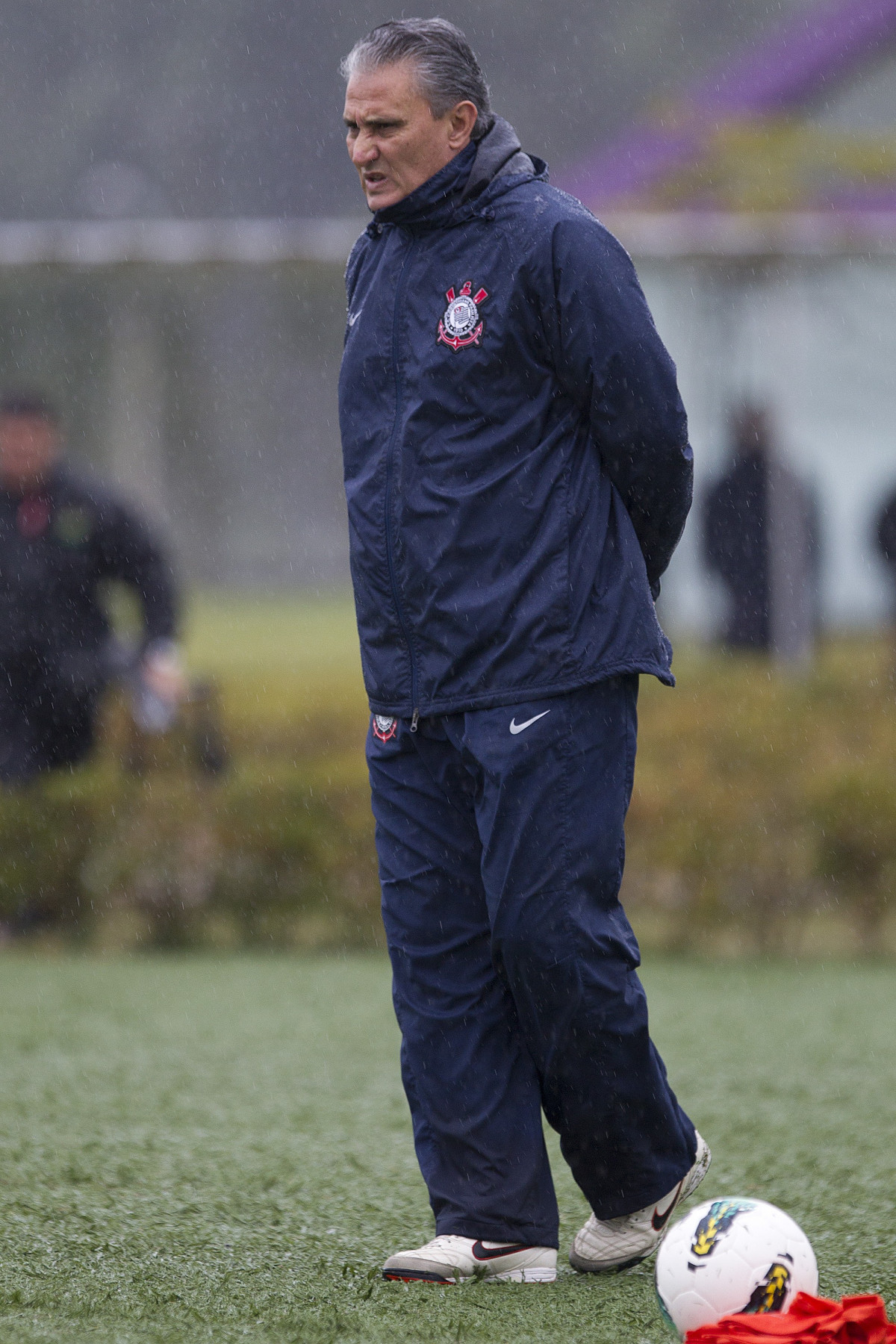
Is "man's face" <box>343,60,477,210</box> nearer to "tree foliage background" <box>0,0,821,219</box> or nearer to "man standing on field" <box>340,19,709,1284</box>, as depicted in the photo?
"man standing on field" <box>340,19,709,1284</box>

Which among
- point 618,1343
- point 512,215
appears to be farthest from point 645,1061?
point 512,215

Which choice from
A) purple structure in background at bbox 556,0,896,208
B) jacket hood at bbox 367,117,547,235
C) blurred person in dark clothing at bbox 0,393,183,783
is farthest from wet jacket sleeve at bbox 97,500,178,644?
purple structure in background at bbox 556,0,896,208

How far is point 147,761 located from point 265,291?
11.7ft

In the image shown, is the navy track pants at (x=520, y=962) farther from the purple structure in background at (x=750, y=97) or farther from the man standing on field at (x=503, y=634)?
the purple structure in background at (x=750, y=97)

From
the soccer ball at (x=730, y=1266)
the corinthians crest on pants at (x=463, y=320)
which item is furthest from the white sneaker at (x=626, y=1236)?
the corinthians crest on pants at (x=463, y=320)

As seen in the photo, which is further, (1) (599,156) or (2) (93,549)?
(1) (599,156)

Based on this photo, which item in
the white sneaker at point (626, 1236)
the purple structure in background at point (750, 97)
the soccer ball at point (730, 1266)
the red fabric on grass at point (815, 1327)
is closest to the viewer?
the red fabric on grass at point (815, 1327)

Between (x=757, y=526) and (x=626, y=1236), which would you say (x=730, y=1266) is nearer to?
(x=626, y=1236)

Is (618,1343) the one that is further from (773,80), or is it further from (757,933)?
(773,80)

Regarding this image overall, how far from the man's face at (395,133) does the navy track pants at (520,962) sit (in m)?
0.93

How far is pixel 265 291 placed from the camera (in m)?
10.7

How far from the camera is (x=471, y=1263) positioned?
3209 millimetres

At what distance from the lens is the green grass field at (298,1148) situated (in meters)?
3.01

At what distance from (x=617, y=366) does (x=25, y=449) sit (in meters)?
5.28
